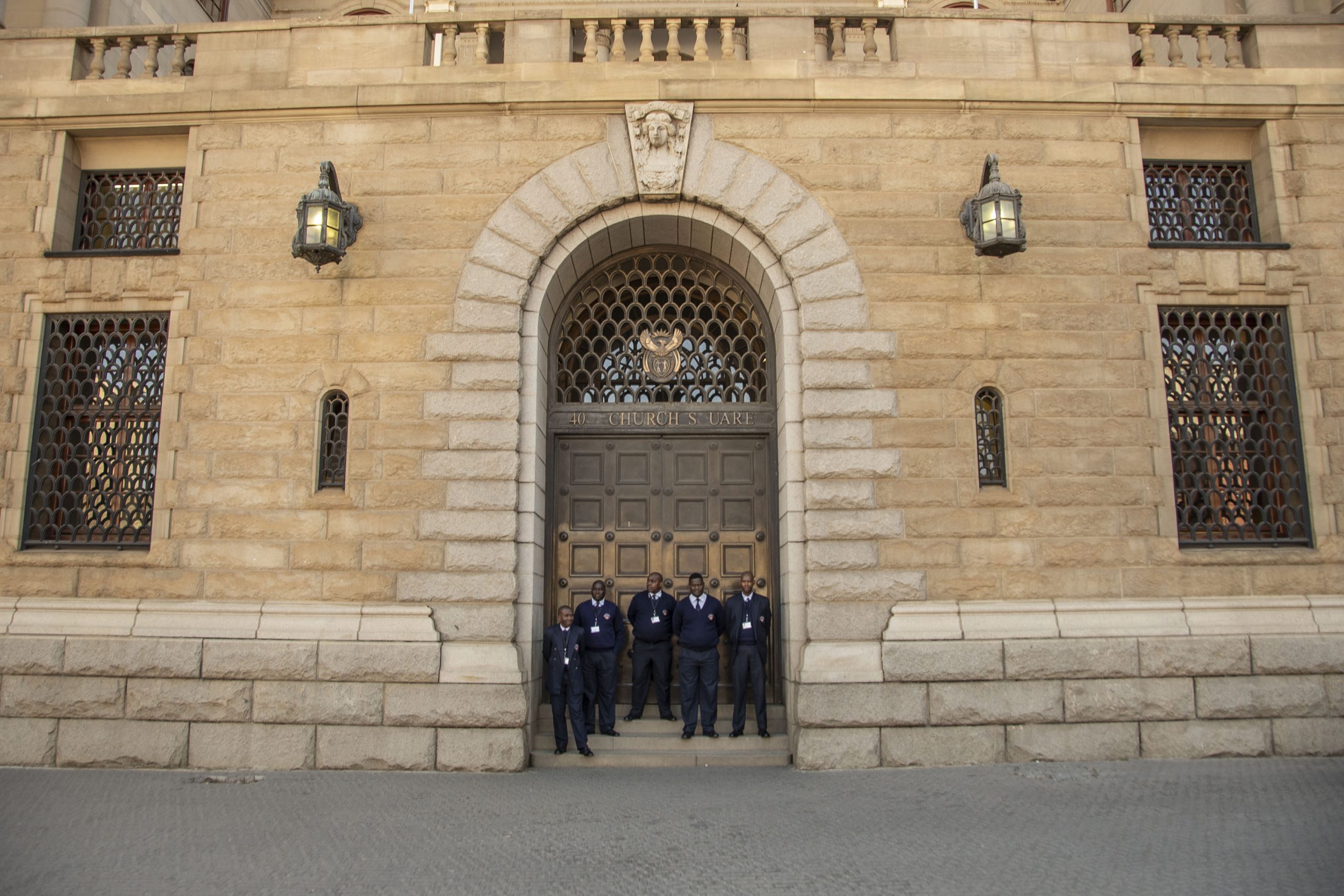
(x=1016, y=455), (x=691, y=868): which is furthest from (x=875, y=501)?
(x=691, y=868)

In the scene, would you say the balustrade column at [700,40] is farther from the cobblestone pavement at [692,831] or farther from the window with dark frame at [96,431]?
the cobblestone pavement at [692,831]

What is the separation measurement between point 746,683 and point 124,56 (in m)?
9.66

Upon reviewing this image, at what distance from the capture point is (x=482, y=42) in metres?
9.59

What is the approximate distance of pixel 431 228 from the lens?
9.27 m

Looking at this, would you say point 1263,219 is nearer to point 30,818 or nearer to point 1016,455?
point 1016,455

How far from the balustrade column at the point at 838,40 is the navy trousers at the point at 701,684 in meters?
6.44

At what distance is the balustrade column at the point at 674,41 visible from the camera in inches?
376

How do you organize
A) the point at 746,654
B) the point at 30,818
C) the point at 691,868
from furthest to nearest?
the point at 746,654, the point at 30,818, the point at 691,868

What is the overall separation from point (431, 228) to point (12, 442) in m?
4.84

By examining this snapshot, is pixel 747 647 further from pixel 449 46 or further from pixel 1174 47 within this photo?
pixel 1174 47

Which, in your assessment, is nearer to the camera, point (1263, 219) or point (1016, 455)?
point (1016, 455)

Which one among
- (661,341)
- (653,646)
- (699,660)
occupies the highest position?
(661,341)

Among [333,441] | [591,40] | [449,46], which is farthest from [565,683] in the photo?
[449,46]

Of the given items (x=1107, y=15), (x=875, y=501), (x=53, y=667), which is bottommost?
(x=53, y=667)
